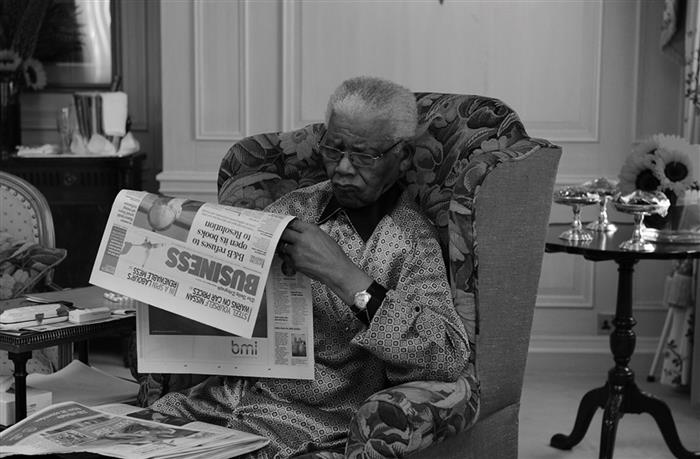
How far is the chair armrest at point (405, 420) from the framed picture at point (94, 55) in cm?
307

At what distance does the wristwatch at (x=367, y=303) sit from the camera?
1.80m

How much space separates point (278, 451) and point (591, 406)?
63.3 inches

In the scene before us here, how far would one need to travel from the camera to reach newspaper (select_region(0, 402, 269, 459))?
1.71m

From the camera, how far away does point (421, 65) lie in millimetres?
3965

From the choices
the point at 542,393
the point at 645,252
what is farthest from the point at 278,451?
the point at 542,393

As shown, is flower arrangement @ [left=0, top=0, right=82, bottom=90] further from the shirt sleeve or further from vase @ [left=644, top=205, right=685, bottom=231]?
the shirt sleeve

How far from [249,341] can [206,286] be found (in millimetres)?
189

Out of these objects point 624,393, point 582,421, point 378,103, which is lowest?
point 582,421

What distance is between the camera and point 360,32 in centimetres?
396

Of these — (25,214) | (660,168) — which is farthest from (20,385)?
(660,168)

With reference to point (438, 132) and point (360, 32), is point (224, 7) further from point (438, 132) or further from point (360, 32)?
point (438, 132)

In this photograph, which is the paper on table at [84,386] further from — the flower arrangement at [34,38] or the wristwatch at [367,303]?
the flower arrangement at [34,38]

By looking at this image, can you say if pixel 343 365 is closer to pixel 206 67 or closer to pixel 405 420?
pixel 405 420

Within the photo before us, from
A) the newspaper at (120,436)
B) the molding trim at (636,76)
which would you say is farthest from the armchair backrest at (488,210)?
the molding trim at (636,76)
